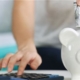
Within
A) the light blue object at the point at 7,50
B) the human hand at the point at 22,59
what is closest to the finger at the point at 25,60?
the human hand at the point at 22,59

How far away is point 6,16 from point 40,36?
0.23 m

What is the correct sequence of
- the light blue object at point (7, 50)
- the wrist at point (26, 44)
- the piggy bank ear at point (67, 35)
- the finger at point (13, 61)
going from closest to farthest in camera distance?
the piggy bank ear at point (67, 35)
the finger at point (13, 61)
the wrist at point (26, 44)
the light blue object at point (7, 50)

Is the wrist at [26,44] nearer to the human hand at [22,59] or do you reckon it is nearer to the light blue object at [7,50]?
the human hand at [22,59]

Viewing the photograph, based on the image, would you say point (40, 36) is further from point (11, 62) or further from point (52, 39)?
point (11, 62)

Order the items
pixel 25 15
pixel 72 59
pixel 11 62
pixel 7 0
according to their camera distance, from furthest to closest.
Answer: pixel 7 0 < pixel 25 15 < pixel 11 62 < pixel 72 59

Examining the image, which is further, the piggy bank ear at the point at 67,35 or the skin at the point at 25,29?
the skin at the point at 25,29

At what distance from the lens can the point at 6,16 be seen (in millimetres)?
1106

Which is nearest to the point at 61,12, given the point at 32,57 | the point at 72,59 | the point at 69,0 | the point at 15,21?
the point at 69,0

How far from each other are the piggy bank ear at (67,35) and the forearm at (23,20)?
318 mm

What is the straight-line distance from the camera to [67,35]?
488mm

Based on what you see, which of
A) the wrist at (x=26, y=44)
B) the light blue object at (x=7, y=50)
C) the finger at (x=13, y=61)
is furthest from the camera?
the light blue object at (x=7, y=50)

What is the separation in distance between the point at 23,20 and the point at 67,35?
0.37m

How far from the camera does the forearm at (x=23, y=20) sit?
0.82 meters

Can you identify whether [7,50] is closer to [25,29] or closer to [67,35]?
[25,29]
